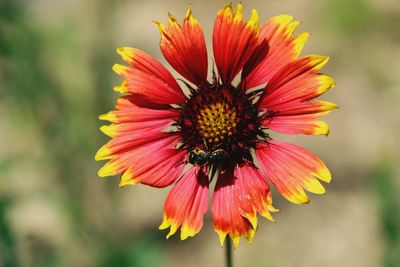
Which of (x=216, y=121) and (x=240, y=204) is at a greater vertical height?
(x=216, y=121)

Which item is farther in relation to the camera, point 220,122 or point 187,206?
point 220,122

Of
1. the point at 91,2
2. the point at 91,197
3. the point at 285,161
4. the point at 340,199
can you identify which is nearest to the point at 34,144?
the point at 91,197

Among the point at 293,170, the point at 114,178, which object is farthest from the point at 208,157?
the point at 114,178

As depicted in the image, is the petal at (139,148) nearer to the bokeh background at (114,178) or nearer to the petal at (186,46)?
the petal at (186,46)

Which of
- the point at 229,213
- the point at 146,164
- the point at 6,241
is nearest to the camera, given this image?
the point at 229,213

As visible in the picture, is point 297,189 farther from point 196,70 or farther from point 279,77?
point 196,70

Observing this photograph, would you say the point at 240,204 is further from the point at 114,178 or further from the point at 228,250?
the point at 114,178
